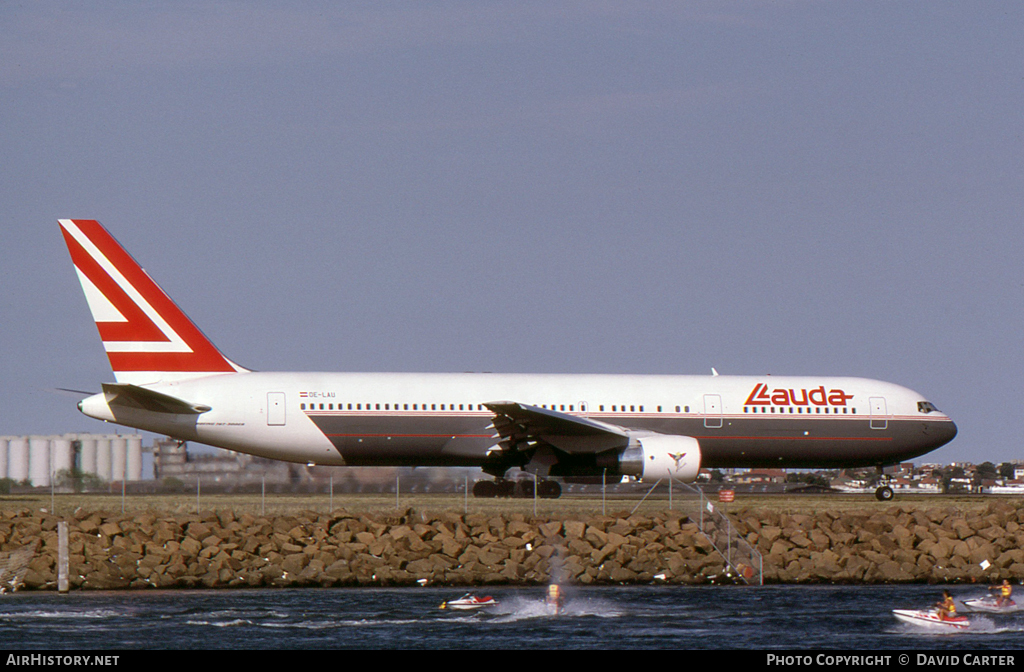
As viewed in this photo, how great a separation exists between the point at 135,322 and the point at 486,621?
63.3 ft

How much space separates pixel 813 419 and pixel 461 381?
10.8 meters

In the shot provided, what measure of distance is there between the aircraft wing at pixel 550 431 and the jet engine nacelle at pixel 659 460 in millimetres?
492

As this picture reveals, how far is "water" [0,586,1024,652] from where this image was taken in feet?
75.8

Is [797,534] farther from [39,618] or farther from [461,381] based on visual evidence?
[39,618]

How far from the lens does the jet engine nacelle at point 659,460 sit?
38.6 meters

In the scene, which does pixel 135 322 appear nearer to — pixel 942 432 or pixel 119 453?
pixel 942 432

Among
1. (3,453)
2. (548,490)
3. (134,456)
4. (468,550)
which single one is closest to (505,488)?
(548,490)

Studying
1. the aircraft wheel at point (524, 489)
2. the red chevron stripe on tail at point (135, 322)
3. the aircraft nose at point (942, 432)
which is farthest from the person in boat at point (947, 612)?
the red chevron stripe on tail at point (135, 322)

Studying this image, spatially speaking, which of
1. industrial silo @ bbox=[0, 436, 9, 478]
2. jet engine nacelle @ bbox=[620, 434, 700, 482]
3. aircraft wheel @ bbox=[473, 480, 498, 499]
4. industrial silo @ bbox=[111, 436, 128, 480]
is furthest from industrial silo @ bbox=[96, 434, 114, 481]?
jet engine nacelle @ bbox=[620, 434, 700, 482]

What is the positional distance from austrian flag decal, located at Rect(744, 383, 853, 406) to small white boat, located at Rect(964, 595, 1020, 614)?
15350mm

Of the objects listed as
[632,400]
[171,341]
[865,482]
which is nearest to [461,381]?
[632,400]

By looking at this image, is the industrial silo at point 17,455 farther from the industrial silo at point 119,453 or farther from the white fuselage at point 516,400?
the white fuselage at point 516,400

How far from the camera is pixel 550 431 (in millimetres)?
39562

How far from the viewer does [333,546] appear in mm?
31781
